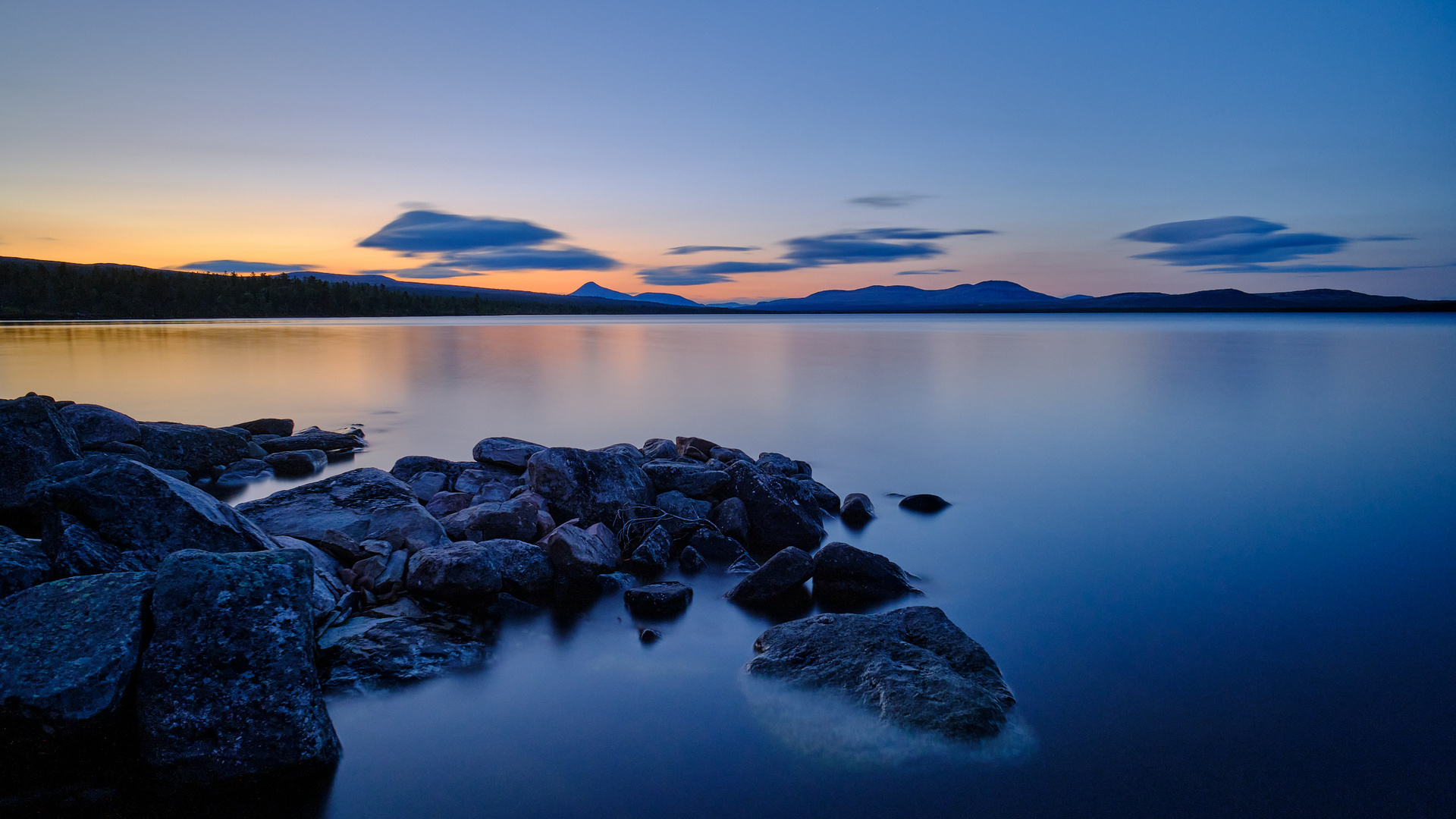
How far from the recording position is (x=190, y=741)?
3.75 metres

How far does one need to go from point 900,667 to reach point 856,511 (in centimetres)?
438

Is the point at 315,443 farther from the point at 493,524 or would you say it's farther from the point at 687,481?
the point at 687,481

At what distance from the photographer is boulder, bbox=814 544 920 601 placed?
671 centimetres

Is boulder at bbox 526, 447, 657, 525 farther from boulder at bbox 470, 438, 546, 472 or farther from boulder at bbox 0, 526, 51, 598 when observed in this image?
boulder at bbox 0, 526, 51, 598

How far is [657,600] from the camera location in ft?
20.9

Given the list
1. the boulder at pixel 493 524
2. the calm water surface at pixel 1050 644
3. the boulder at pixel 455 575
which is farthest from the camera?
the boulder at pixel 493 524

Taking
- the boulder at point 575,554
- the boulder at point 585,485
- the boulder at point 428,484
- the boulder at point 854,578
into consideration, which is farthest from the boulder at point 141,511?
the boulder at point 854,578

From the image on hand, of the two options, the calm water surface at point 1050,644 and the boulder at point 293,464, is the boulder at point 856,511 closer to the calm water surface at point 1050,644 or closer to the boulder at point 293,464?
the calm water surface at point 1050,644

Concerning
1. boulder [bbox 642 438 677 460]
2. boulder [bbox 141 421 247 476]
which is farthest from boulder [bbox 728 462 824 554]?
boulder [bbox 141 421 247 476]

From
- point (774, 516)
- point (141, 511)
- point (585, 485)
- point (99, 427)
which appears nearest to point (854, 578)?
point (774, 516)

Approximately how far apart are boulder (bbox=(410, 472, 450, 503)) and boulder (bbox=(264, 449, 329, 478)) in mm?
3185

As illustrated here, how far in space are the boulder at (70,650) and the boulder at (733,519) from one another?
522 cm

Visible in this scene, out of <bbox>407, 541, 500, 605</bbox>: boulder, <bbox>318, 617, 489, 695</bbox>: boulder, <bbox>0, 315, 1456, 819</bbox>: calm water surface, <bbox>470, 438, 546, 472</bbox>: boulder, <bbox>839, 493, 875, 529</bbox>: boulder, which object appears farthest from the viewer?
A: <bbox>470, 438, 546, 472</bbox>: boulder

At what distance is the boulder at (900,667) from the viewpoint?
14.7ft
